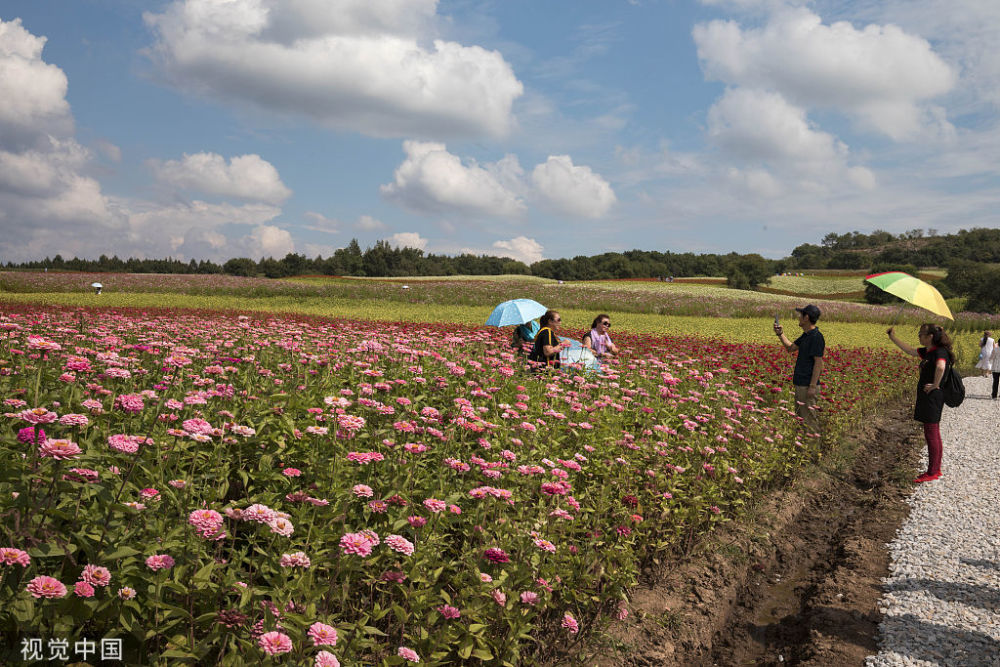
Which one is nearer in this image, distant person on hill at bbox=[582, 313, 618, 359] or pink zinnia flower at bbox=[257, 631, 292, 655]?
pink zinnia flower at bbox=[257, 631, 292, 655]

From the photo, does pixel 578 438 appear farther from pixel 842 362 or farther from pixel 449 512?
pixel 842 362

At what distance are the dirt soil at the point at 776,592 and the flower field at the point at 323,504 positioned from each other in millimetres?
287

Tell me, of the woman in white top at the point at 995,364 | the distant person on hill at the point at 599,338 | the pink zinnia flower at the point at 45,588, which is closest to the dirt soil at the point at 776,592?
the pink zinnia flower at the point at 45,588

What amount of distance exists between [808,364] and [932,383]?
1429mm

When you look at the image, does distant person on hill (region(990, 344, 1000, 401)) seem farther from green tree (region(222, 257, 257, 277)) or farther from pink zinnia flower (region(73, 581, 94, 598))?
green tree (region(222, 257, 257, 277))

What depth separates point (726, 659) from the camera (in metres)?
3.83

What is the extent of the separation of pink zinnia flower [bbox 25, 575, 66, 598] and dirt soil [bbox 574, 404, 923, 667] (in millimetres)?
2738

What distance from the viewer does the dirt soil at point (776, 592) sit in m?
3.75

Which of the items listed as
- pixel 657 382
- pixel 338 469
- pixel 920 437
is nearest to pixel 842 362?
pixel 920 437

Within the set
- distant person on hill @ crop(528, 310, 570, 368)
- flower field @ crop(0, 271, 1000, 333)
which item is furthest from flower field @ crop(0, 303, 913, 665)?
flower field @ crop(0, 271, 1000, 333)

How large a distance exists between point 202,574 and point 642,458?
3853 millimetres

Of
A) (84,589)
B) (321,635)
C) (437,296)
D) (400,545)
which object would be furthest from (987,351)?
(437,296)

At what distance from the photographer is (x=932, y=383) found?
6984 mm

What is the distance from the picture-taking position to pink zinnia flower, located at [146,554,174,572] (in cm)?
199
